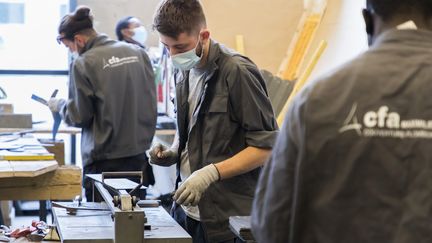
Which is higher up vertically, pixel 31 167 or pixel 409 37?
pixel 409 37

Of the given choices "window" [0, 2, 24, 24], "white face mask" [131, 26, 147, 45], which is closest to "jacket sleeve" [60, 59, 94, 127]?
"white face mask" [131, 26, 147, 45]

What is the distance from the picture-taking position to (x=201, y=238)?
2.38 meters

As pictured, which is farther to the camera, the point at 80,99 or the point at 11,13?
the point at 11,13

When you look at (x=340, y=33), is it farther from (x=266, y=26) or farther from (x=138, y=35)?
(x=138, y=35)

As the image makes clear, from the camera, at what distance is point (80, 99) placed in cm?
384

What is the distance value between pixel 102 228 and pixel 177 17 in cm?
73

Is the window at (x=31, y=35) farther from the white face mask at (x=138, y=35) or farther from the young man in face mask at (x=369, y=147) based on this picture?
the young man in face mask at (x=369, y=147)

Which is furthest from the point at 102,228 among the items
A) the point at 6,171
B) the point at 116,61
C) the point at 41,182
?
the point at 116,61

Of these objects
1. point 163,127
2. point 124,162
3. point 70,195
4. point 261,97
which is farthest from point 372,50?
point 163,127

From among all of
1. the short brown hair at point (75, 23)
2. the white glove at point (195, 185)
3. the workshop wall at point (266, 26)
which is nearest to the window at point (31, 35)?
the workshop wall at point (266, 26)

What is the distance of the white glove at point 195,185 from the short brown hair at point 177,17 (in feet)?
1.51

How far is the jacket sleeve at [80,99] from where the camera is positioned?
3.85 m

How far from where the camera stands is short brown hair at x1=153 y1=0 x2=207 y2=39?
7.57 ft

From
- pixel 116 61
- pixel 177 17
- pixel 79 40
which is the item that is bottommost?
pixel 116 61
